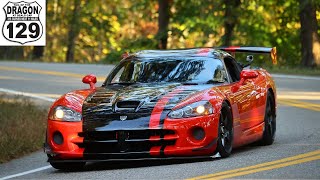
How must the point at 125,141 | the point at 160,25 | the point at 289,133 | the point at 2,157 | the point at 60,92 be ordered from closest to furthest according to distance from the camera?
the point at 125,141 < the point at 2,157 < the point at 289,133 < the point at 60,92 < the point at 160,25

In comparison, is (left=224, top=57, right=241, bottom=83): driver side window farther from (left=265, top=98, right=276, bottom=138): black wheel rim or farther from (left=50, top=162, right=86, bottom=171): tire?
(left=50, top=162, right=86, bottom=171): tire

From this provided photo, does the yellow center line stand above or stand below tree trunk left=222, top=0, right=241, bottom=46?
below

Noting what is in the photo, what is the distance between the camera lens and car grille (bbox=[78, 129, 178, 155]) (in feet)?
35.9

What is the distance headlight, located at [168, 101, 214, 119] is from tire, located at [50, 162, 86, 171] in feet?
4.52

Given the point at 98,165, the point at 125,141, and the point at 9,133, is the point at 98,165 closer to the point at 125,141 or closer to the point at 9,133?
the point at 125,141

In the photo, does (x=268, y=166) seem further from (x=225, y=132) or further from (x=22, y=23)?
(x=22, y=23)

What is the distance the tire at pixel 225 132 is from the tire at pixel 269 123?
5.80 feet

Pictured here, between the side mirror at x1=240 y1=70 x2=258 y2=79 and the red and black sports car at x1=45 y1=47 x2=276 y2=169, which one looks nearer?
the red and black sports car at x1=45 y1=47 x2=276 y2=169

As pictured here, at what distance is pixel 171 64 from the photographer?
12648 mm

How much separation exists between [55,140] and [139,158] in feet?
3.47

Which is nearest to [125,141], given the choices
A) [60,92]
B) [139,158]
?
[139,158]

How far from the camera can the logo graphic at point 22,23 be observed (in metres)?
12.8

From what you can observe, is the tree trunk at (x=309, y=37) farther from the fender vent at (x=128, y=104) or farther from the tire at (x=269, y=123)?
the fender vent at (x=128, y=104)

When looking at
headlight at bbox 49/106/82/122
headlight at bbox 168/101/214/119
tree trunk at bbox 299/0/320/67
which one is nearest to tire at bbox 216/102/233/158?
headlight at bbox 168/101/214/119
